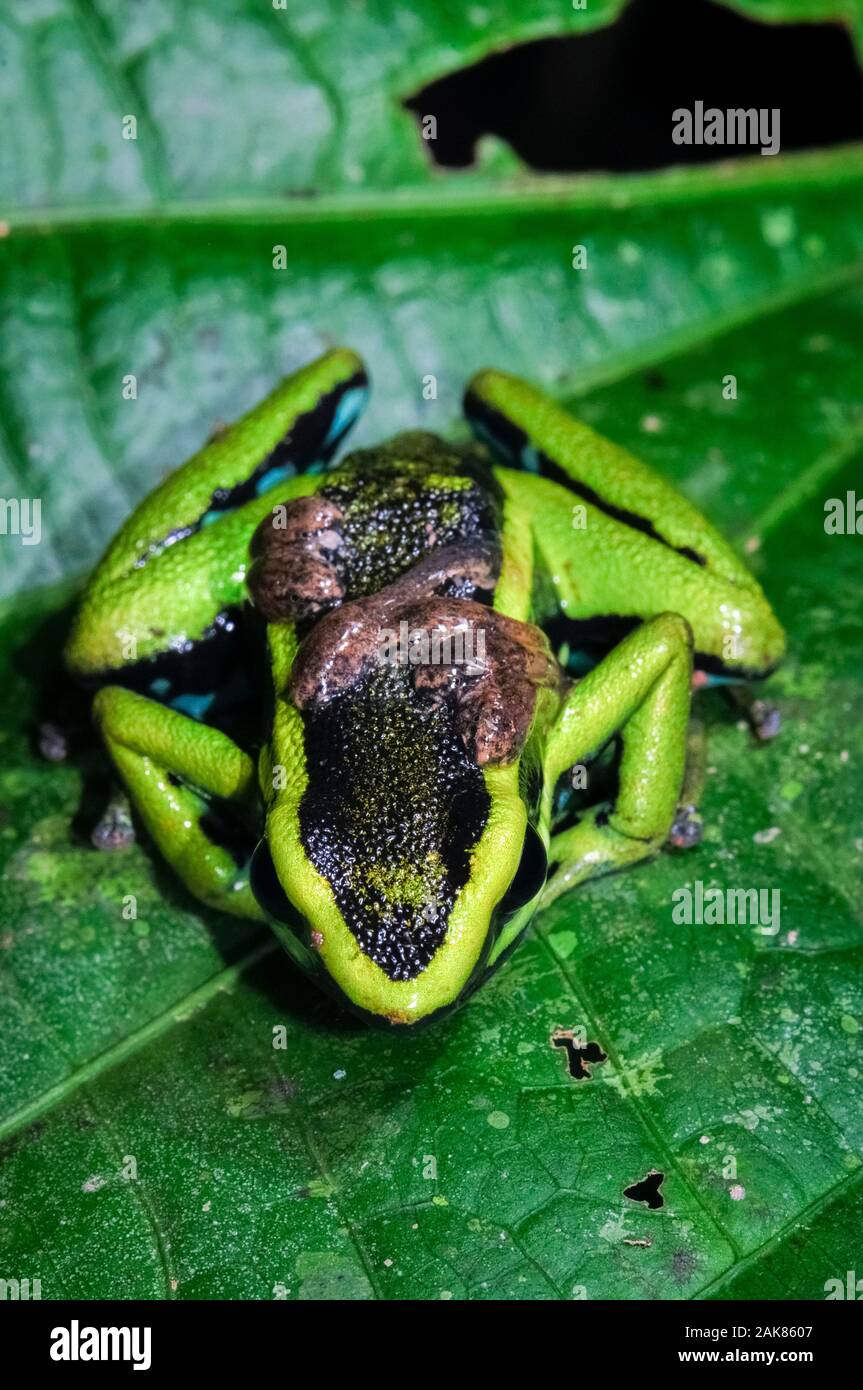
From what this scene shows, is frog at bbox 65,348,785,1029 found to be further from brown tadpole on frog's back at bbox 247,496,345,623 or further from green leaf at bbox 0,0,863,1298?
green leaf at bbox 0,0,863,1298

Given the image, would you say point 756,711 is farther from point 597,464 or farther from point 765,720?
point 597,464

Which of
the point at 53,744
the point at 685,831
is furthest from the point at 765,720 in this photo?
the point at 53,744

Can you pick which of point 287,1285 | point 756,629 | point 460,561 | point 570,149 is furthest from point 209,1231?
point 570,149

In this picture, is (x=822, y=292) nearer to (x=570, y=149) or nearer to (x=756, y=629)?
(x=570, y=149)

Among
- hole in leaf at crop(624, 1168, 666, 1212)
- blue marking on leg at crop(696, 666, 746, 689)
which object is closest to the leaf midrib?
blue marking on leg at crop(696, 666, 746, 689)

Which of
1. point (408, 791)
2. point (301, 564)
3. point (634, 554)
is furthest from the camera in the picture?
point (634, 554)

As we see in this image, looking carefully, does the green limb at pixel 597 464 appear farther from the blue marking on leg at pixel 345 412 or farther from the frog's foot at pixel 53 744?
the frog's foot at pixel 53 744

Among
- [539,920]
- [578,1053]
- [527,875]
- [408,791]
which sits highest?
[408,791]
